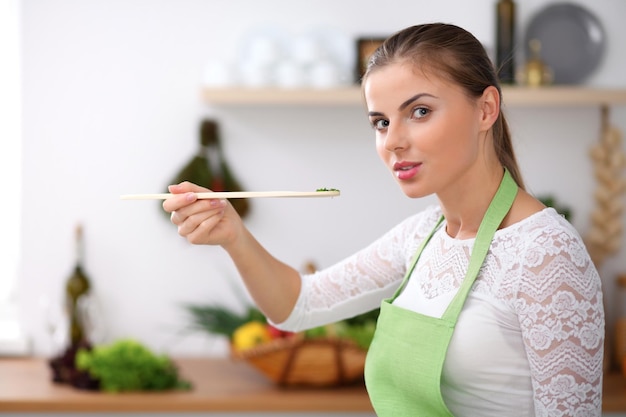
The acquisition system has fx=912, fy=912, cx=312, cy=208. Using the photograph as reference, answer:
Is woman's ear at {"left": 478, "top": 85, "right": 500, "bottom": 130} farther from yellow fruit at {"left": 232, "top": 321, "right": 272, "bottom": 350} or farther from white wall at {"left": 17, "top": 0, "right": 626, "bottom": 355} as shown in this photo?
white wall at {"left": 17, "top": 0, "right": 626, "bottom": 355}

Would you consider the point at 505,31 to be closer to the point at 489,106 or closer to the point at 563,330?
the point at 489,106

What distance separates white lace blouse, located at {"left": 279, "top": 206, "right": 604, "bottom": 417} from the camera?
1.18m

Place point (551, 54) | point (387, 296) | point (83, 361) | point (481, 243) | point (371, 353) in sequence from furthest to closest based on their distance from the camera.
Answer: point (551, 54), point (83, 361), point (387, 296), point (371, 353), point (481, 243)

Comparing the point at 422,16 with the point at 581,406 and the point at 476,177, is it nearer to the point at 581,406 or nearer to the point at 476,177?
the point at 476,177

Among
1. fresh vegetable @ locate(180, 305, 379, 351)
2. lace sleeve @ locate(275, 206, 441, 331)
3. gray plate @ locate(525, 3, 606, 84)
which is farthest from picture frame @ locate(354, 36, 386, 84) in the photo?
lace sleeve @ locate(275, 206, 441, 331)

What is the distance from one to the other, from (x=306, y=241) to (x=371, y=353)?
5.61 feet

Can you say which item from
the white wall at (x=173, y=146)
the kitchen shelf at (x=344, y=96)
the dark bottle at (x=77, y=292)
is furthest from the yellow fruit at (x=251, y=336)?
the kitchen shelf at (x=344, y=96)

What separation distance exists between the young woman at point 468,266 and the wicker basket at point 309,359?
3.79ft

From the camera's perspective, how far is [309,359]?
103 inches

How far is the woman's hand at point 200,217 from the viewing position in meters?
1.36

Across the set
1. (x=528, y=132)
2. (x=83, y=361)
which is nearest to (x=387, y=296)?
(x=83, y=361)

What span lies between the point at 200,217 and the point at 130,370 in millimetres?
1402

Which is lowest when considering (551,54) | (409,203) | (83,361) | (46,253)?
(83,361)

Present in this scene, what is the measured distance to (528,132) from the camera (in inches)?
123
